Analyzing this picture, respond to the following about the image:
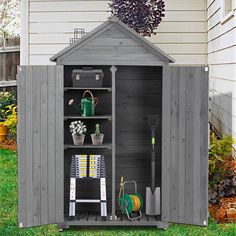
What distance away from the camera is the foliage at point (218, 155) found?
Answer: 26.0ft

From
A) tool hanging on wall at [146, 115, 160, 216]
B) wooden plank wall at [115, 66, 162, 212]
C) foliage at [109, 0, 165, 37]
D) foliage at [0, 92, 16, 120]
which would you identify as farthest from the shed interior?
foliage at [0, 92, 16, 120]

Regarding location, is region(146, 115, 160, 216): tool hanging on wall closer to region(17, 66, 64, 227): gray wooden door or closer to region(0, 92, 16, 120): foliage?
region(17, 66, 64, 227): gray wooden door

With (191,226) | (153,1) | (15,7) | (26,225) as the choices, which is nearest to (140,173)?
(191,226)

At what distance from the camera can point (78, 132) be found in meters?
7.35

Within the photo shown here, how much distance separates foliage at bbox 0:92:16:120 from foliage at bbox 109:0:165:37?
404 cm

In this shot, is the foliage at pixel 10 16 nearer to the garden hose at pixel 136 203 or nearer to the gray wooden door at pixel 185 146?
the garden hose at pixel 136 203

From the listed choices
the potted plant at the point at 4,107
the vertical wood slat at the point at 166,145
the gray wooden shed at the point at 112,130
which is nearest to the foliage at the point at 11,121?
the potted plant at the point at 4,107

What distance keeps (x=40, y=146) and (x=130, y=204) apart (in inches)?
44.0

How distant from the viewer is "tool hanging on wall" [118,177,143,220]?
738 centimetres

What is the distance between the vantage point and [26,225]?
7.17 meters

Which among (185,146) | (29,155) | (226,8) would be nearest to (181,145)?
(185,146)

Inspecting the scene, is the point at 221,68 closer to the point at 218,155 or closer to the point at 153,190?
the point at 218,155

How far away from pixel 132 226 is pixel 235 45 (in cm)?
245

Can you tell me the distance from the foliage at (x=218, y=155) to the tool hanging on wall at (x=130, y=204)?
925 mm
